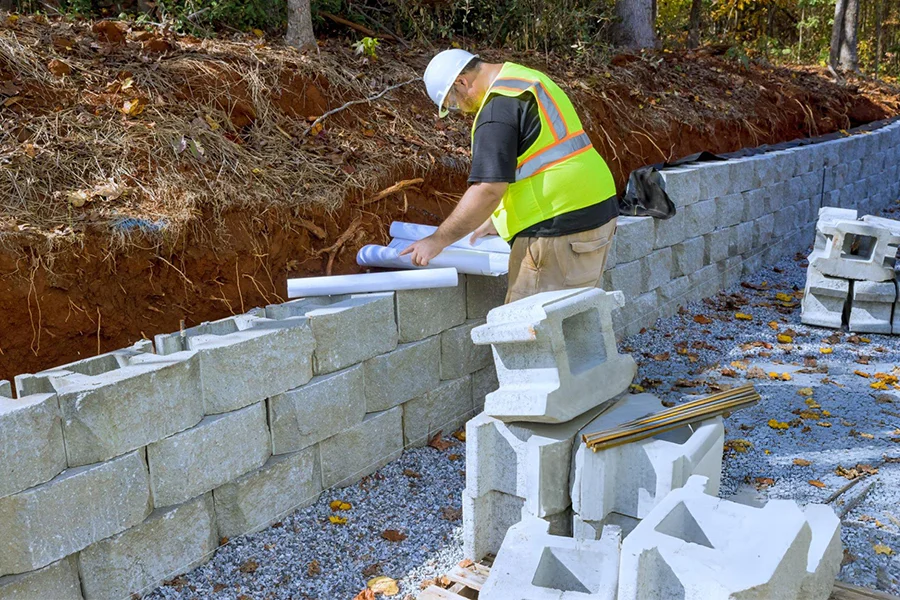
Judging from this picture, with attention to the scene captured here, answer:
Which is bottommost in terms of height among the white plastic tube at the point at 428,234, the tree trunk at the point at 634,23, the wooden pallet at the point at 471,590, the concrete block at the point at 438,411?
the wooden pallet at the point at 471,590

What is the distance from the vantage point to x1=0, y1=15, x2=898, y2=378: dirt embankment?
158 inches

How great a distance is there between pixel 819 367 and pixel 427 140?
3438 mm

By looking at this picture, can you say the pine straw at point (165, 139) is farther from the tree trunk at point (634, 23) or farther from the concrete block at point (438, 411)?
the tree trunk at point (634, 23)

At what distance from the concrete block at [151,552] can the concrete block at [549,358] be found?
141 cm

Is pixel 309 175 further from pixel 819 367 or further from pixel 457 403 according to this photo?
pixel 819 367

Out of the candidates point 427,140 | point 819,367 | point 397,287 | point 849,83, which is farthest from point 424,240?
point 849,83

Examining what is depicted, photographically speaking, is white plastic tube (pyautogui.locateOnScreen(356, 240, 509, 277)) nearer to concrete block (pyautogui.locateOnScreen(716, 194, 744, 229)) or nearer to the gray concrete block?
the gray concrete block

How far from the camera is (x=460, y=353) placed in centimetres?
A: 500

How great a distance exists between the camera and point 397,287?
4.39 meters

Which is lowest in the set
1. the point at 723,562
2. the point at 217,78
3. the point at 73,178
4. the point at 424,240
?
the point at 723,562

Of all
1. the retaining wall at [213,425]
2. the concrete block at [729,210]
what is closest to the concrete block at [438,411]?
the retaining wall at [213,425]

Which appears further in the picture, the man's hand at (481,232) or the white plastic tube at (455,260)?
the man's hand at (481,232)

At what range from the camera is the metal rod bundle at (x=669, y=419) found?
3.34m

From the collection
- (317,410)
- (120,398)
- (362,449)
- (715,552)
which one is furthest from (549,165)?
(120,398)
